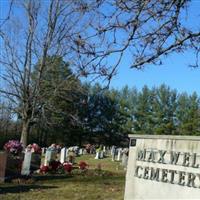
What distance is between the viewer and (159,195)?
408 inches

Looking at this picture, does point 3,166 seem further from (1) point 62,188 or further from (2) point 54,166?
(2) point 54,166

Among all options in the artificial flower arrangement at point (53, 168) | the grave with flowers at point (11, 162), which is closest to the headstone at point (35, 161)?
the grave with flowers at point (11, 162)

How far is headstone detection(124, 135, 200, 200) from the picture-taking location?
31.8 ft

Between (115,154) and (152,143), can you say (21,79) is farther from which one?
(152,143)

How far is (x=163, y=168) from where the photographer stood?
1029cm

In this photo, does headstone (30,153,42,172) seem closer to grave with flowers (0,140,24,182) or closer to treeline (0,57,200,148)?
grave with flowers (0,140,24,182)

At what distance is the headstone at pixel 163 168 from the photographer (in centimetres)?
968

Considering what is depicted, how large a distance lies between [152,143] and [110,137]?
80.3 meters

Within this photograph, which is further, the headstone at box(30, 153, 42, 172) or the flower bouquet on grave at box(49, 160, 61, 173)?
the headstone at box(30, 153, 42, 172)

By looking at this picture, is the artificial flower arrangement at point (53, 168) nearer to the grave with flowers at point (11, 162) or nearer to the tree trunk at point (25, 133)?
the grave with flowers at point (11, 162)

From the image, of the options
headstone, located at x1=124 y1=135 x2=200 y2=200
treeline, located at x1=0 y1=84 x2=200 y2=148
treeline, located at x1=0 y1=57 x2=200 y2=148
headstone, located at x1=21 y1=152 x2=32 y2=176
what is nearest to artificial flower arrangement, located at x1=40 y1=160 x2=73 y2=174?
headstone, located at x1=21 y1=152 x2=32 y2=176

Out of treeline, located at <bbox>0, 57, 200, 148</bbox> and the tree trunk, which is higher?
treeline, located at <bbox>0, 57, 200, 148</bbox>

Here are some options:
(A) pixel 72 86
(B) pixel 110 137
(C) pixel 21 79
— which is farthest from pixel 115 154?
(B) pixel 110 137

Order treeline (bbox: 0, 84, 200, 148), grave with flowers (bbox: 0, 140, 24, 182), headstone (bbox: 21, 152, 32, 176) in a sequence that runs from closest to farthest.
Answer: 1. grave with flowers (bbox: 0, 140, 24, 182)
2. headstone (bbox: 21, 152, 32, 176)
3. treeline (bbox: 0, 84, 200, 148)
